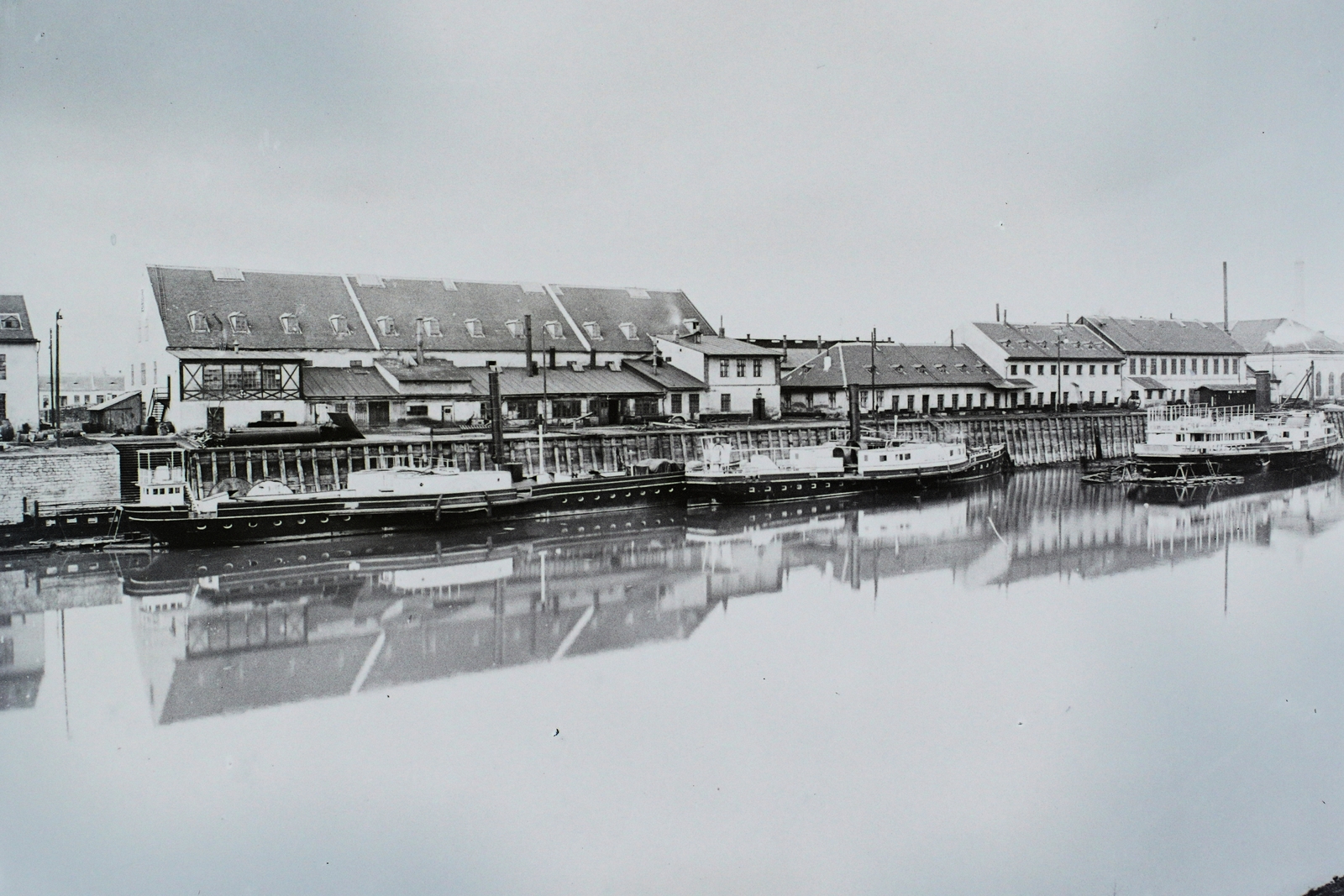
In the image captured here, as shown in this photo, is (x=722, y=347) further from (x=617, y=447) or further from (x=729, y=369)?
(x=617, y=447)

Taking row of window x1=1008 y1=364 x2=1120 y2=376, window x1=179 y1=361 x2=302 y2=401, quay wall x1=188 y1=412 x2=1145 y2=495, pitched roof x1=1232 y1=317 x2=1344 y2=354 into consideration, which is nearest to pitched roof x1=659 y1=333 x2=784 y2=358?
quay wall x1=188 y1=412 x2=1145 y2=495

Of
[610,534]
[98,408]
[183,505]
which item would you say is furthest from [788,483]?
[98,408]

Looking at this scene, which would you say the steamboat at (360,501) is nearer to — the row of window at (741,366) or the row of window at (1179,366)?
the row of window at (741,366)

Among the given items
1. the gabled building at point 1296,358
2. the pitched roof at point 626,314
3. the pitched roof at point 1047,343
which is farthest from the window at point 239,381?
the gabled building at point 1296,358

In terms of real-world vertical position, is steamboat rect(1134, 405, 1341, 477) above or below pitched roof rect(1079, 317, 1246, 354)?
below

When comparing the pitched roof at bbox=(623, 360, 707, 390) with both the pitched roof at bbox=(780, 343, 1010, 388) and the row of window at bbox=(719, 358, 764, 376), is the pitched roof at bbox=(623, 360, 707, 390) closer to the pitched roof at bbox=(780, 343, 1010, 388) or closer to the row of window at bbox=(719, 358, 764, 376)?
the row of window at bbox=(719, 358, 764, 376)

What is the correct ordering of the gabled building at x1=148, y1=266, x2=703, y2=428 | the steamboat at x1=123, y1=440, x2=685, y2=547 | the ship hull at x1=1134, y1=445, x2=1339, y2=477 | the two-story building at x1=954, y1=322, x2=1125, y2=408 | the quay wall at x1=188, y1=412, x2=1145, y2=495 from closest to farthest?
the steamboat at x1=123, y1=440, x2=685, y2=547 → the quay wall at x1=188, y1=412, x2=1145, y2=495 → the gabled building at x1=148, y1=266, x2=703, y2=428 → the ship hull at x1=1134, y1=445, x2=1339, y2=477 → the two-story building at x1=954, y1=322, x2=1125, y2=408

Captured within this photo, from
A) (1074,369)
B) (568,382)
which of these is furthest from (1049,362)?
(568,382)
